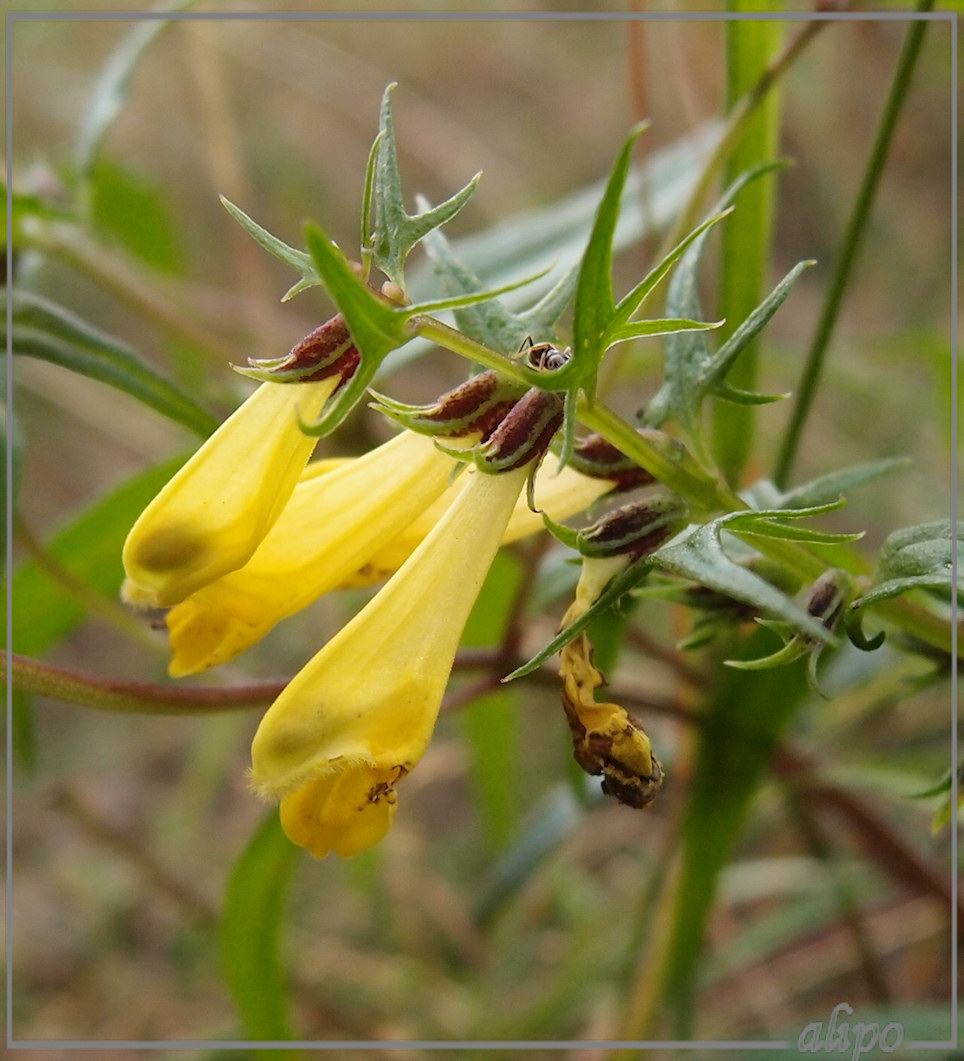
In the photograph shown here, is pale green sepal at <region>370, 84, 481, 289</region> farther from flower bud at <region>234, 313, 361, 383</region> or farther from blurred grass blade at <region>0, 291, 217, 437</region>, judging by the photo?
blurred grass blade at <region>0, 291, 217, 437</region>

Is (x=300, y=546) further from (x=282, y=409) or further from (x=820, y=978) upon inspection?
(x=820, y=978)

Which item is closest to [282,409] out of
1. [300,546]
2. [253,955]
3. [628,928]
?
[300,546]

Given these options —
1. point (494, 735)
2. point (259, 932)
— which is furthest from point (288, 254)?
point (494, 735)

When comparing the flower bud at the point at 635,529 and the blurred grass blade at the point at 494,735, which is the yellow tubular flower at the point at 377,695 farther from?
the blurred grass blade at the point at 494,735

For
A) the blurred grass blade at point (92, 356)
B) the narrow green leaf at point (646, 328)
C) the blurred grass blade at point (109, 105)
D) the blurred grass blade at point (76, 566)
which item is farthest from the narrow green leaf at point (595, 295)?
the blurred grass blade at point (109, 105)

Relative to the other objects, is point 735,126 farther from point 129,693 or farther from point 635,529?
point 129,693
